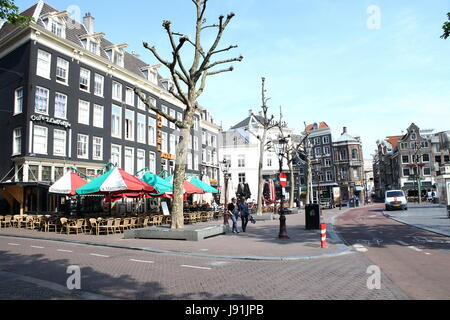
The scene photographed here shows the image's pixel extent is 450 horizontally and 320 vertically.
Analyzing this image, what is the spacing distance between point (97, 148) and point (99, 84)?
19.9 ft

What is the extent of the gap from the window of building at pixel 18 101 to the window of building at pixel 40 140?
2.19 meters

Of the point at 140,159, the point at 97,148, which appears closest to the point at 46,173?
the point at 97,148

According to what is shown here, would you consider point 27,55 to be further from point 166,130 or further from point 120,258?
point 120,258

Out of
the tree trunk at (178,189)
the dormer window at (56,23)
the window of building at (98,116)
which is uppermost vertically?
the dormer window at (56,23)

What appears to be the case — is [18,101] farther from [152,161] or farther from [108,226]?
[152,161]

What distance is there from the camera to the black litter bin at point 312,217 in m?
17.9

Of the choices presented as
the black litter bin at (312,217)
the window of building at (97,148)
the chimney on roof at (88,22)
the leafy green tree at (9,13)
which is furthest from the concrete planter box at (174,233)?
the chimney on roof at (88,22)

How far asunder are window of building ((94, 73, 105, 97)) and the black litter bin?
22.1 metres

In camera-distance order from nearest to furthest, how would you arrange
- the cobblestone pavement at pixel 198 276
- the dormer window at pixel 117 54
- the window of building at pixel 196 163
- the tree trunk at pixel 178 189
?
the cobblestone pavement at pixel 198 276
the tree trunk at pixel 178 189
the dormer window at pixel 117 54
the window of building at pixel 196 163

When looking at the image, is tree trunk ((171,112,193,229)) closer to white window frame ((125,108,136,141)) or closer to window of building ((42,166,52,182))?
window of building ((42,166,52,182))

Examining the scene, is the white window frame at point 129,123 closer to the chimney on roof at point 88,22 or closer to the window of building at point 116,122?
the window of building at point 116,122

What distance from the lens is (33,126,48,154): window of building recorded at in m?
24.0

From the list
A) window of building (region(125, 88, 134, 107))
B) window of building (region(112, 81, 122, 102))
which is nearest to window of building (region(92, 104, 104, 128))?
window of building (region(112, 81, 122, 102))
